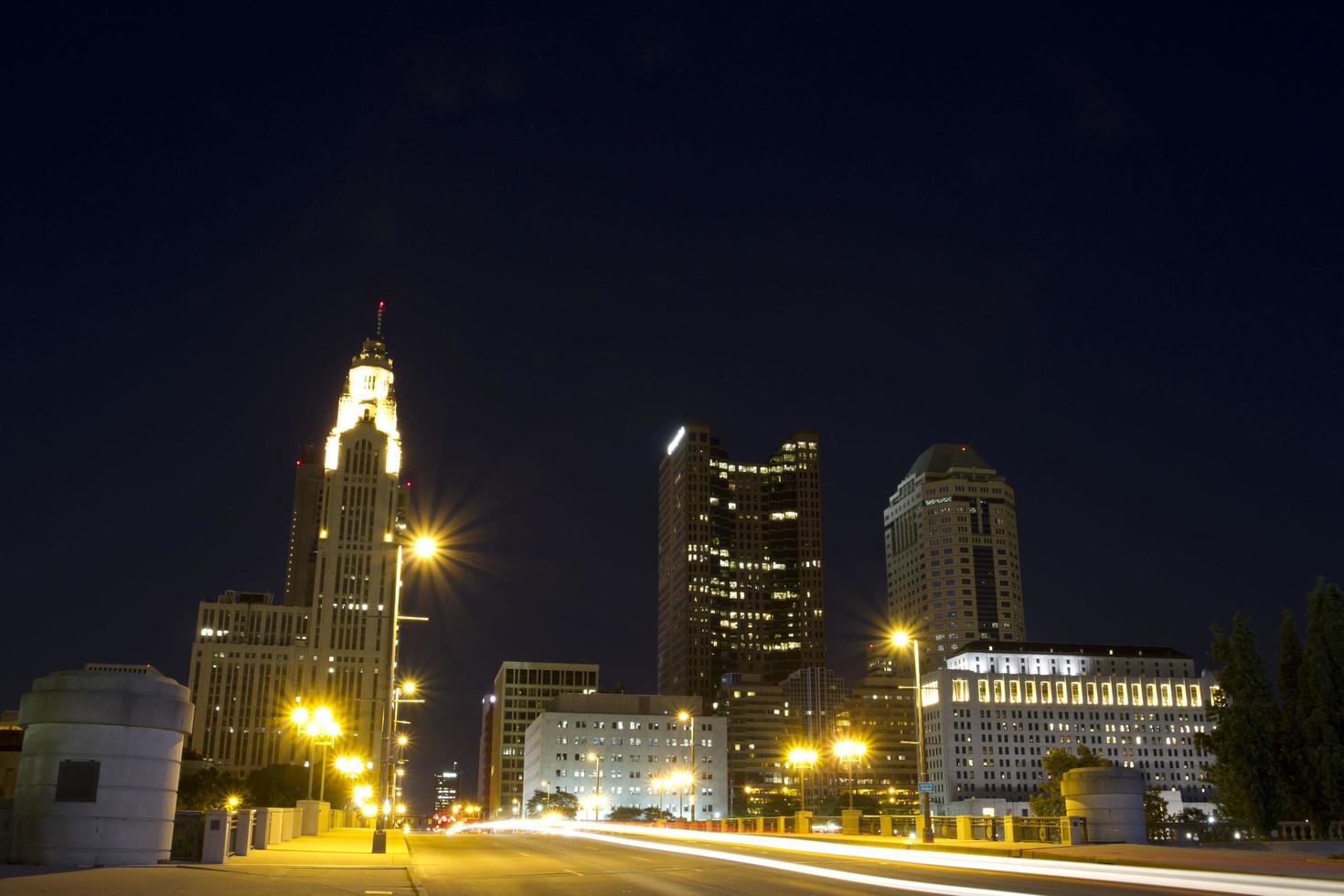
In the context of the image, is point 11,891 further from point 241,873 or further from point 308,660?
point 308,660

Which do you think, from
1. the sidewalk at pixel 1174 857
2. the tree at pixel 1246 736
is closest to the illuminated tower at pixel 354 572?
the tree at pixel 1246 736

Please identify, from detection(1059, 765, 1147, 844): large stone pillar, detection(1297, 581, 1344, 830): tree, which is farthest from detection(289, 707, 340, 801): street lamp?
detection(1297, 581, 1344, 830): tree

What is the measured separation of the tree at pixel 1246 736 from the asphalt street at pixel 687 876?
19640mm

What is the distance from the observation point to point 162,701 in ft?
82.8

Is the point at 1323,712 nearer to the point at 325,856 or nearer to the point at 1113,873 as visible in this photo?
the point at 1113,873

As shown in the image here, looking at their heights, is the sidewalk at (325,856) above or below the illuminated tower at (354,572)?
below

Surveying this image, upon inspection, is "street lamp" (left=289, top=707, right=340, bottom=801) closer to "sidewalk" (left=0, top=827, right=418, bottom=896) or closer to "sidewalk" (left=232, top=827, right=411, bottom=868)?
"sidewalk" (left=232, top=827, right=411, bottom=868)

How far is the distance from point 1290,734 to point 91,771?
43.3 m

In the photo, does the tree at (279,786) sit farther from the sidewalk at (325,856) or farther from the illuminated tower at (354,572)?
the sidewalk at (325,856)

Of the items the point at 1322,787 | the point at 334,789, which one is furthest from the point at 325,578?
the point at 1322,787

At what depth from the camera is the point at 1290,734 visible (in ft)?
150

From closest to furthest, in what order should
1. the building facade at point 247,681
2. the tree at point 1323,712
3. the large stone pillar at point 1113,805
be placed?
1. the large stone pillar at point 1113,805
2. the tree at point 1323,712
3. the building facade at point 247,681

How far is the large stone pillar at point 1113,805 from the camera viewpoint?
37438 millimetres

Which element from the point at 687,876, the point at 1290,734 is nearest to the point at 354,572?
the point at 1290,734
